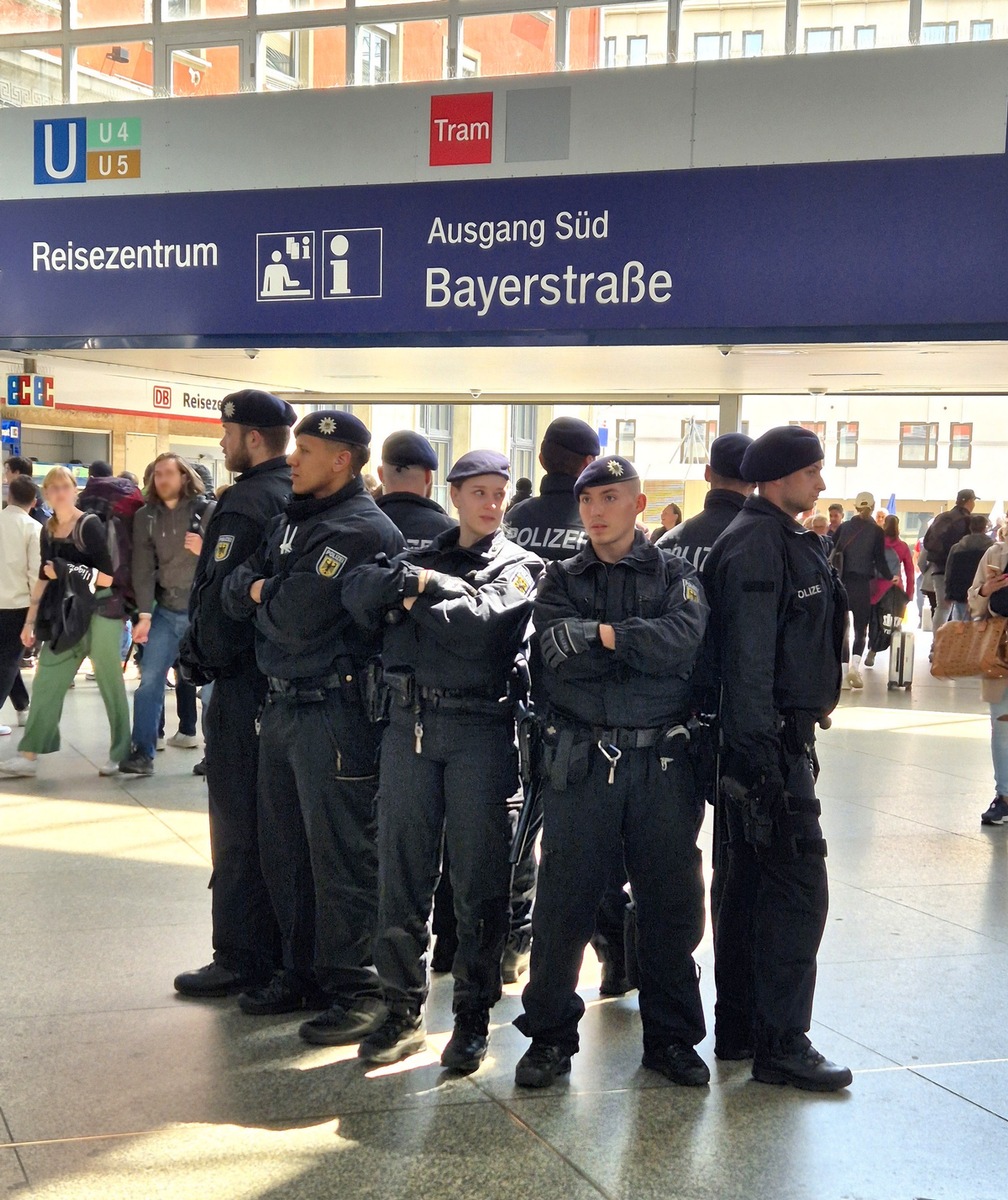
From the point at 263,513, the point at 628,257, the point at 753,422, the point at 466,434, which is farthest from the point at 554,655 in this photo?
the point at 466,434

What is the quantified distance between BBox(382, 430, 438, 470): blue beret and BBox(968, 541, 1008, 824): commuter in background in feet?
7.48

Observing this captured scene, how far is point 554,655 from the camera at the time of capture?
358 cm

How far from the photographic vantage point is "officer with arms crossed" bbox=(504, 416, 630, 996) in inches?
180

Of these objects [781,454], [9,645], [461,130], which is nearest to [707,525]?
[781,454]

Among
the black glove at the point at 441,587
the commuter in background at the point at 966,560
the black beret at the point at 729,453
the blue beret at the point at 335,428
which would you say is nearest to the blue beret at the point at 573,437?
the black beret at the point at 729,453

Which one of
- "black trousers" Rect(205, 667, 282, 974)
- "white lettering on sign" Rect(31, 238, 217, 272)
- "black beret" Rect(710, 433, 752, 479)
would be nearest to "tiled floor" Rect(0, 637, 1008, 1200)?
"black trousers" Rect(205, 667, 282, 974)

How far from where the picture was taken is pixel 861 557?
1366cm

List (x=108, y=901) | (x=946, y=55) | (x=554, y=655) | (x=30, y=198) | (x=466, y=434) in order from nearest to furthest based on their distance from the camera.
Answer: (x=554, y=655) → (x=108, y=901) → (x=946, y=55) → (x=30, y=198) → (x=466, y=434)

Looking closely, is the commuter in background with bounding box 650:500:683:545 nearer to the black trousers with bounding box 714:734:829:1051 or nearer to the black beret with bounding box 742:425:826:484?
the black beret with bounding box 742:425:826:484

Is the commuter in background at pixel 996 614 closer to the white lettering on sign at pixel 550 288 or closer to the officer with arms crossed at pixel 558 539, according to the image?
the officer with arms crossed at pixel 558 539

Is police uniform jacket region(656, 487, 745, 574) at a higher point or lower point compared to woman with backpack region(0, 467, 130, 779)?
higher

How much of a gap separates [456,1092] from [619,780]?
3.20ft

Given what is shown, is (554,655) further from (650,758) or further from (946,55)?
(946,55)

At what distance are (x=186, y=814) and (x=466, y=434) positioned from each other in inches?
1105
